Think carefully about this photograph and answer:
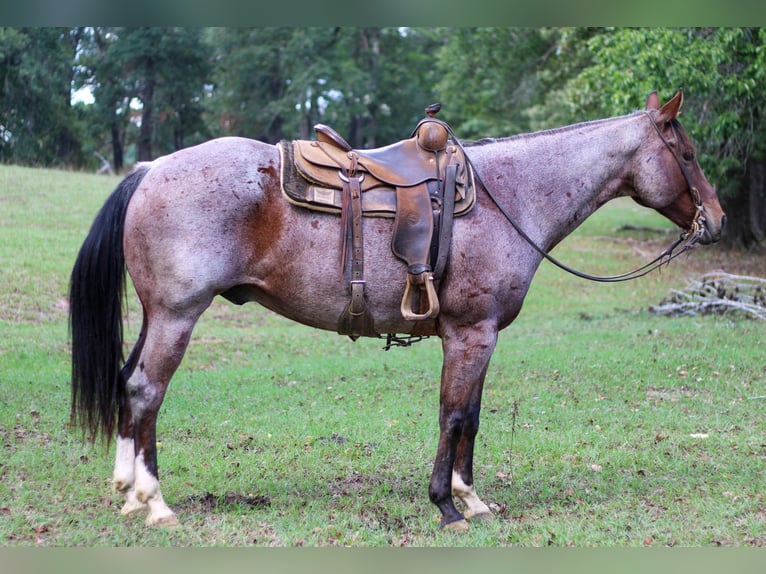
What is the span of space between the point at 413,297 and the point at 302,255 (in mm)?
722

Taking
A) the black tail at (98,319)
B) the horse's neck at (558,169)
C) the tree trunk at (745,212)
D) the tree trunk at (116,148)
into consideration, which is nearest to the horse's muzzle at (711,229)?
the horse's neck at (558,169)

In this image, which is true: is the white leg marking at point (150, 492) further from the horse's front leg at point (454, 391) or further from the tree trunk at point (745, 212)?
the tree trunk at point (745, 212)

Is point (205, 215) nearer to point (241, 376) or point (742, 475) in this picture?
point (742, 475)

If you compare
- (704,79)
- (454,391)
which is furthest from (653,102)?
(704,79)

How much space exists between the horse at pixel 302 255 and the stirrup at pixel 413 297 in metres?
0.09

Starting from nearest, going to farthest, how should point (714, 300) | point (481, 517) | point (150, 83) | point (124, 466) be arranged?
point (124, 466), point (481, 517), point (714, 300), point (150, 83)

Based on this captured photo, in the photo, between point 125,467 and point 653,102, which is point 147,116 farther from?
point 653,102

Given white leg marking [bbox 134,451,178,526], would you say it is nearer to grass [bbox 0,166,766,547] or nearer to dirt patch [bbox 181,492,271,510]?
grass [bbox 0,166,766,547]

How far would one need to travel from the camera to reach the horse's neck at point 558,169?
495 centimetres

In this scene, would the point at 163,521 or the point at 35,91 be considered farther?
the point at 35,91

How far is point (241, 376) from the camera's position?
30.0ft

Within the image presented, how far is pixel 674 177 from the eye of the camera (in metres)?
5.05

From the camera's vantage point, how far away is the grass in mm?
4605

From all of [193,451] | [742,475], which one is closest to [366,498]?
[193,451]
